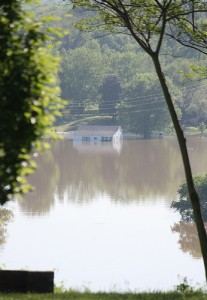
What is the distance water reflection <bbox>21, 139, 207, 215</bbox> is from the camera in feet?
238

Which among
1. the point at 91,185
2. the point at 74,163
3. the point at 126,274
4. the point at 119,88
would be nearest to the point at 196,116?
the point at 119,88

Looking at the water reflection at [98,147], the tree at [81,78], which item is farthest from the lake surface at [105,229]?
the tree at [81,78]

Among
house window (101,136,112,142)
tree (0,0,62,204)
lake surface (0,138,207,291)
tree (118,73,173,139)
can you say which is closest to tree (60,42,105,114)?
house window (101,136,112,142)

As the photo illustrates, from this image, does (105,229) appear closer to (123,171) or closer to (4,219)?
(4,219)

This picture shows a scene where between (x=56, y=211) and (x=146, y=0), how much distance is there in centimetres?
4599

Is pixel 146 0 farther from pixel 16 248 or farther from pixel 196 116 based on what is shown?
pixel 196 116

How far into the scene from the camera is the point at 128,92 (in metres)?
129

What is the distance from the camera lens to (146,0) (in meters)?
18.2

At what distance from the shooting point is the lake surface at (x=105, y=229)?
40.5 m

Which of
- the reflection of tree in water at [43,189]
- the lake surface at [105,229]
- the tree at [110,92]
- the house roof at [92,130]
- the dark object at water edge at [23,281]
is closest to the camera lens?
the dark object at water edge at [23,281]

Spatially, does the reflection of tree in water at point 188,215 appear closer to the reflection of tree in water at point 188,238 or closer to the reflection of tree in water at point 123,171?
the reflection of tree in water at point 188,238

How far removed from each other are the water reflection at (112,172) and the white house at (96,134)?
3468mm

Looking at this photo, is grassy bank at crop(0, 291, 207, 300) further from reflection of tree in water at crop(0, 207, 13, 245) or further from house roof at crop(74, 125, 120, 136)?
house roof at crop(74, 125, 120, 136)

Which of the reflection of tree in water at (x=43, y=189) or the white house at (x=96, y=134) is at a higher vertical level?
the white house at (x=96, y=134)
